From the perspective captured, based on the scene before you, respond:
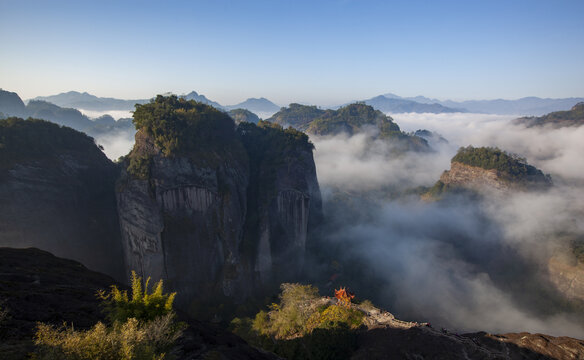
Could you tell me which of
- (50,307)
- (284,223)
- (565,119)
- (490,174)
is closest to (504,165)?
(490,174)

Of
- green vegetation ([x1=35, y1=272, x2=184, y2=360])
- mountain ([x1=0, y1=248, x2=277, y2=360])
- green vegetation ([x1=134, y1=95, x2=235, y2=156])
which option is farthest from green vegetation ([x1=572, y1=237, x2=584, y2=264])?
green vegetation ([x1=35, y1=272, x2=184, y2=360])

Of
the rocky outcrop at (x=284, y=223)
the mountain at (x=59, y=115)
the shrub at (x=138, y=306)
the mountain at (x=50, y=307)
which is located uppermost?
the mountain at (x=59, y=115)

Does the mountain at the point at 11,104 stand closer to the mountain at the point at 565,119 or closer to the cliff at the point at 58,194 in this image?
the cliff at the point at 58,194

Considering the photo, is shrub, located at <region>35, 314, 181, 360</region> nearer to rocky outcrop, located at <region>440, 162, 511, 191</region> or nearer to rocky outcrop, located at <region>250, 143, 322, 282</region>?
rocky outcrop, located at <region>250, 143, 322, 282</region>

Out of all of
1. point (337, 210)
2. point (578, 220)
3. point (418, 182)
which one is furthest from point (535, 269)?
point (418, 182)

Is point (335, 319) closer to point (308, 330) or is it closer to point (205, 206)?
point (308, 330)

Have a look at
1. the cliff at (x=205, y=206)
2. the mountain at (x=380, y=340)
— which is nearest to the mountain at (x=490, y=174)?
the cliff at (x=205, y=206)
